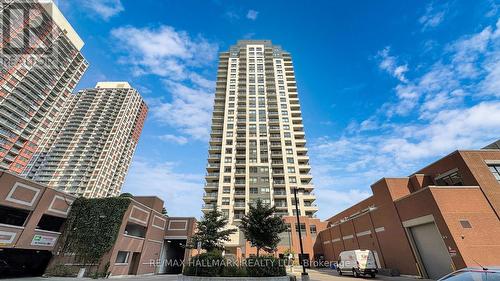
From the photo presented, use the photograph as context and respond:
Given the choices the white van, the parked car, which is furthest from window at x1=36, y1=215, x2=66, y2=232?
the parked car

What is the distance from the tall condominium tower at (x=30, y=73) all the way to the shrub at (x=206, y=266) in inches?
2793

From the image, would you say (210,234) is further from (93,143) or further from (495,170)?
(93,143)

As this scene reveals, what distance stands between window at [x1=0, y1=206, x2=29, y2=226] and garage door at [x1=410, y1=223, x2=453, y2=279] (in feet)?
125

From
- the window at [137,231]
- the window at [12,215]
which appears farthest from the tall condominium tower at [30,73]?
the window at [137,231]

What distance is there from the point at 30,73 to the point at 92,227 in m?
73.8

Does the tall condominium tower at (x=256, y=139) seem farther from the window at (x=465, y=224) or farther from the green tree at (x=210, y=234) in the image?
the window at (x=465, y=224)

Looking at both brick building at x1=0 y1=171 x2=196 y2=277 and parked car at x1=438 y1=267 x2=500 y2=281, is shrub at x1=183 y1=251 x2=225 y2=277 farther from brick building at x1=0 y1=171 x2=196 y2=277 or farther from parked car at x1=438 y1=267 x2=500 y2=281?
parked car at x1=438 y1=267 x2=500 y2=281

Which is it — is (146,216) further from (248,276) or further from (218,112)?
(218,112)

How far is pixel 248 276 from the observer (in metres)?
17.7

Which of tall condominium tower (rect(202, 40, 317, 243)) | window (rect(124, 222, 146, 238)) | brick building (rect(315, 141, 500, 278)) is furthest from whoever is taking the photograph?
tall condominium tower (rect(202, 40, 317, 243))

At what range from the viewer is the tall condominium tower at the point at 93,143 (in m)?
83.4

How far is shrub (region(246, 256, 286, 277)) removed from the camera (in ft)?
58.1

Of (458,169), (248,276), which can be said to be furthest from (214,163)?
(458,169)

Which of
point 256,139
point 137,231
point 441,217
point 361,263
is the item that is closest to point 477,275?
point 441,217
